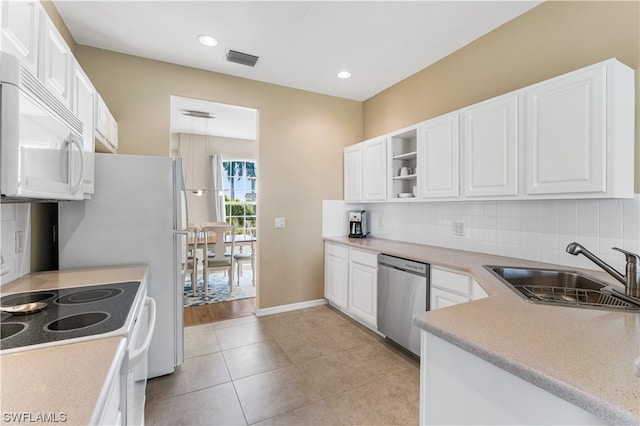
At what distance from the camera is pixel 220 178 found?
21.4ft

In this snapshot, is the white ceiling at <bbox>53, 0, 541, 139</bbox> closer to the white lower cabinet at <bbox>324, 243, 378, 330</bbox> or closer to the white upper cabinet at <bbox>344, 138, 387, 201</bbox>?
the white upper cabinet at <bbox>344, 138, 387, 201</bbox>

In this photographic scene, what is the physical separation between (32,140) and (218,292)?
3.81 m

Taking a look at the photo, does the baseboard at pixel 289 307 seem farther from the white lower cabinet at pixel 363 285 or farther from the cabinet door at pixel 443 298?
the cabinet door at pixel 443 298

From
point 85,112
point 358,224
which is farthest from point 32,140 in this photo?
point 358,224

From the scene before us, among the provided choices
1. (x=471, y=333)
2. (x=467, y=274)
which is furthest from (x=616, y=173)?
(x=471, y=333)

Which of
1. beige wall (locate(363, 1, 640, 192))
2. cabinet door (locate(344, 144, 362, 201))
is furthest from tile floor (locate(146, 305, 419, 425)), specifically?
beige wall (locate(363, 1, 640, 192))

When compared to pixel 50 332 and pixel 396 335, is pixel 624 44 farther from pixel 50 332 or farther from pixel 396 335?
pixel 50 332

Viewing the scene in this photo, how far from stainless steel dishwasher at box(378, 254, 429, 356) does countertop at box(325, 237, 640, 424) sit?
0.97 metres

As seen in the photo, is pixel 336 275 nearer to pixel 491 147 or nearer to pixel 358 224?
pixel 358 224

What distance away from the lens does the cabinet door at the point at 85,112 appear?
1.67 m

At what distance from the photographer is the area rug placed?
408 cm

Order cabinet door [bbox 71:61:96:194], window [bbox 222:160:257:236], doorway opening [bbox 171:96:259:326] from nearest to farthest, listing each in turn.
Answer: cabinet door [bbox 71:61:96:194]
doorway opening [bbox 171:96:259:326]
window [bbox 222:160:257:236]

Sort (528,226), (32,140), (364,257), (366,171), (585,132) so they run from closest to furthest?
(32,140), (585,132), (528,226), (364,257), (366,171)

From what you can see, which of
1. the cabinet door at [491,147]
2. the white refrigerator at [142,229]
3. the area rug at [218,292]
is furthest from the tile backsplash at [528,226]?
the area rug at [218,292]
